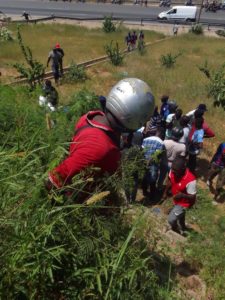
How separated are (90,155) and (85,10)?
4006cm

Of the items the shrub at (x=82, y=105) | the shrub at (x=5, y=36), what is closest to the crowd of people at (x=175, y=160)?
the shrub at (x=82, y=105)

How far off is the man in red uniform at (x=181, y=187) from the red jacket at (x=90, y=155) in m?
2.29

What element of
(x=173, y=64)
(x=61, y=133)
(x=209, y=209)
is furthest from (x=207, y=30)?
(x=61, y=133)

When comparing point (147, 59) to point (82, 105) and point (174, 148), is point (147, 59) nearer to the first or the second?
point (82, 105)

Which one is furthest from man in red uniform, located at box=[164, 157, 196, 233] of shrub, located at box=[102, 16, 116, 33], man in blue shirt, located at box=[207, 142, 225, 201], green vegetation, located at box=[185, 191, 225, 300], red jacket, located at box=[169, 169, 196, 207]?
shrub, located at box=[102, 16, 116, 33]

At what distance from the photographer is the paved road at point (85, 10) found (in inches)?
1459

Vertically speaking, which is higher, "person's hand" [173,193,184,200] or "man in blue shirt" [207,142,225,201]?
"person's hand" [173,193,184,200]

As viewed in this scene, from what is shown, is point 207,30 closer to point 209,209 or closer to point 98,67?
point 98,67

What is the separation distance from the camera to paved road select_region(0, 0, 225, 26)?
37062mm

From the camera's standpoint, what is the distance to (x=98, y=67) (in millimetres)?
18703

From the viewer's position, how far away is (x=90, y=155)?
2.85 metres

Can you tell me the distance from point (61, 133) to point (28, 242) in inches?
73.6

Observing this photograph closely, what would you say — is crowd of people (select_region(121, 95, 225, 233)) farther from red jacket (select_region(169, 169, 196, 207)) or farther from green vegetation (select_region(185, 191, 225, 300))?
green vegetation (select_region(185, 191, 225, 300))

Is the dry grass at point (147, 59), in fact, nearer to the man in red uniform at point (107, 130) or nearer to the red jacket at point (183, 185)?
the red jacket at point (183, 185)
